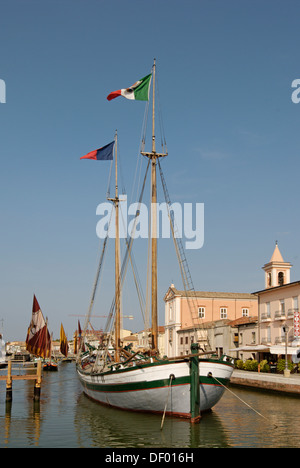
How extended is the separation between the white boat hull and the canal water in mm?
645

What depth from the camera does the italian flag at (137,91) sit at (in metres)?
31.4

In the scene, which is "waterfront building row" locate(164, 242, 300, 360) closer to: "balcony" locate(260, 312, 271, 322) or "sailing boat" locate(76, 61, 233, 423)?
"balcony" locate(260, 312, 271, 322)

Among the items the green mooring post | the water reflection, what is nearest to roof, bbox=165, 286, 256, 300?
the water reflection

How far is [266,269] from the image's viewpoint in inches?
2586

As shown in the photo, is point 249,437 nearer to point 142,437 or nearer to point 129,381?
point 142,437

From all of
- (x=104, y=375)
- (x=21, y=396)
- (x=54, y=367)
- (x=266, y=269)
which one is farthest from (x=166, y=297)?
(x=104, y=375)

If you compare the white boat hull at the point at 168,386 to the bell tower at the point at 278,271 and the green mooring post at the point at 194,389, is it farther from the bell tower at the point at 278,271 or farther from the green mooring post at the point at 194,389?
the bell tower at the point at 278,271

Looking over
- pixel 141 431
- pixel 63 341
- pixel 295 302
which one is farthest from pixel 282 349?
pixel 63 341

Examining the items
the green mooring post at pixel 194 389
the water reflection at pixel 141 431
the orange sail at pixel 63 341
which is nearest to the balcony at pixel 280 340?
the water reflection at pixel 141 431

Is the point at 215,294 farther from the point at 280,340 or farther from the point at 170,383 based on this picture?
the point at 170,383

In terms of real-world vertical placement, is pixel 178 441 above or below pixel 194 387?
below

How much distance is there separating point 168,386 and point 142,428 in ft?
8.27

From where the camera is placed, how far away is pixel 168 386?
2594 cm
